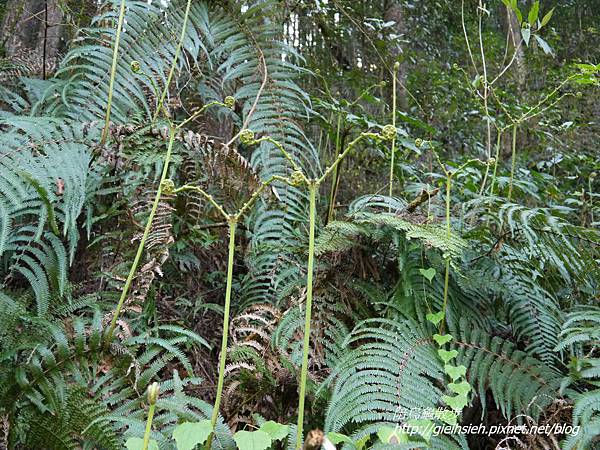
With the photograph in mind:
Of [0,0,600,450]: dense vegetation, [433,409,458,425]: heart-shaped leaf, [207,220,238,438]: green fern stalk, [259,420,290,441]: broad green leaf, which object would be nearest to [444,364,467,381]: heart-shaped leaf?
[0,0,600,450]: dense vegetation

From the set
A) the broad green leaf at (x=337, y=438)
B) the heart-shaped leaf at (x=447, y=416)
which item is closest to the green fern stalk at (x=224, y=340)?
the broad green leaf at (x=337, y=438)

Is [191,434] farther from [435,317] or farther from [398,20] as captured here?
[398,20]

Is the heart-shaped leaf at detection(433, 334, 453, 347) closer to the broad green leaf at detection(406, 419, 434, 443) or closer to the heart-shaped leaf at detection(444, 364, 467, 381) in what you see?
the heart-shaped leaf at detection(444, 364, 467, 381)

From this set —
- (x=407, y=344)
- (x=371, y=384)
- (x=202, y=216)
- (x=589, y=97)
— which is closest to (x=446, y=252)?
(x=407, y=344)

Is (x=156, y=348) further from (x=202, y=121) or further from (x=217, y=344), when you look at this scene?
(x=202, y=121)

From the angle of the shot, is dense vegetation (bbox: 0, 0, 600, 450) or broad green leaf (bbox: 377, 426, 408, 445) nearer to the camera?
broad green leaf (bbox: 377, 426, 408, 445)

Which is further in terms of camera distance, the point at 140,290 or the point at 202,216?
the point at 202,216

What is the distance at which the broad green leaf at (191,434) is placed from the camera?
99cm

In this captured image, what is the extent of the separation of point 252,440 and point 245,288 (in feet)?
3.31

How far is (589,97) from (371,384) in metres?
5.48

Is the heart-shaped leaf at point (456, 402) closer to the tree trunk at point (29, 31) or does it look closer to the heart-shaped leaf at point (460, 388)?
the heart-shaped leaf at point (460, 388)

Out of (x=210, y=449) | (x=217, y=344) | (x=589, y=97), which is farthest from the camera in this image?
(x=589, y=97)

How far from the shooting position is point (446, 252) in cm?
147

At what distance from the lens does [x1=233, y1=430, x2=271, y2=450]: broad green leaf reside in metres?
1.02
